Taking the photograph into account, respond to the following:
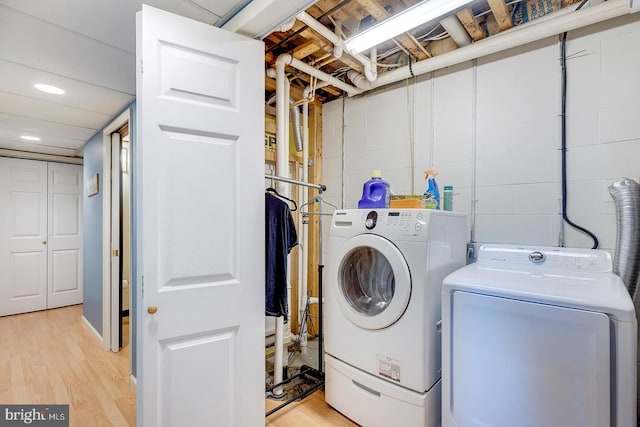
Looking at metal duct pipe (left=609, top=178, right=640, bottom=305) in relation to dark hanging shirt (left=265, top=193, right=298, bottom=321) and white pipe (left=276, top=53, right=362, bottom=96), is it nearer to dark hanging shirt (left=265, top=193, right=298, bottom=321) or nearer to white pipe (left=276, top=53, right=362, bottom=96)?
dark hanging shirt (left=265, top=193, right=298, bottom=321)

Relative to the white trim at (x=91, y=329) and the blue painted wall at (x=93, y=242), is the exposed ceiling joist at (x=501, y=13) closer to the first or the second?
the blue painted wall at (x=93, y=242)

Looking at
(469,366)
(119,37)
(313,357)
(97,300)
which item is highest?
(119,37)

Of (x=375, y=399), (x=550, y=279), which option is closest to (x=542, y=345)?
(x=550, y=279)

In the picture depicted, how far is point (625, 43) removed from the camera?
166 centimetres

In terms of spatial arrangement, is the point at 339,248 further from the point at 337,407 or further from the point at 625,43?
the point at 625,43

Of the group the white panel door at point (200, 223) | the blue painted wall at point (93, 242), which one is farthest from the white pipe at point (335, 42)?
the blue painted wall at point (93, 242)

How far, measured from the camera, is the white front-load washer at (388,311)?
1.54 metres

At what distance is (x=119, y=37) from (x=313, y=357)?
259 cm

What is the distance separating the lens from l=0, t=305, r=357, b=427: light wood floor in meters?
1.90

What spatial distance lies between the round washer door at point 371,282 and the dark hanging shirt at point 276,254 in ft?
1.12

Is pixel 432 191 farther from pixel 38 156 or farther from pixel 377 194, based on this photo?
pixel 38 156

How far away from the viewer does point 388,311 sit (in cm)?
163

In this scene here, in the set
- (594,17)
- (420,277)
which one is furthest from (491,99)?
(420,277)

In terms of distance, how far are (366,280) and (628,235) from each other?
134 centimetres
